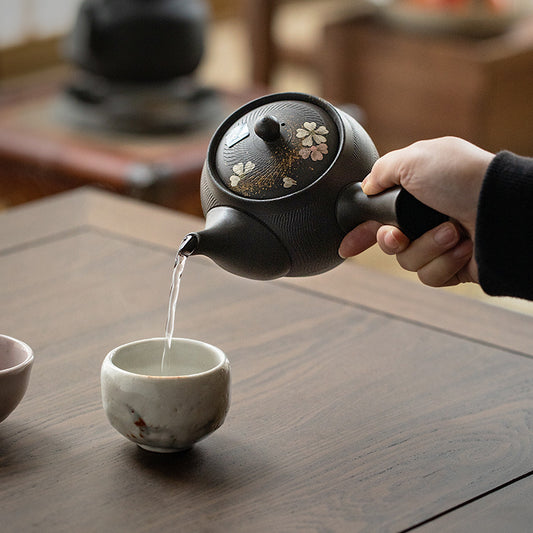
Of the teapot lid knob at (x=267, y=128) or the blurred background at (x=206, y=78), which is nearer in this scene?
the teapot lid knob at (x=267, y=128)

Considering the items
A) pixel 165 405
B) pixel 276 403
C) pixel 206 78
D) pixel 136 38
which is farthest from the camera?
pixel 206 78

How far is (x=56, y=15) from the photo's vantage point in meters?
3.76

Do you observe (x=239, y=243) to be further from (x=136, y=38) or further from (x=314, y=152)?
(x=136, y=38)

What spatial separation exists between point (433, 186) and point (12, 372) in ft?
1.15

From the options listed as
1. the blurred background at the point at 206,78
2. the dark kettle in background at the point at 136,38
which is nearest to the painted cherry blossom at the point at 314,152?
the blurred background at the point at 206,78

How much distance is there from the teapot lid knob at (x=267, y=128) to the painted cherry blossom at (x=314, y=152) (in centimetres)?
2

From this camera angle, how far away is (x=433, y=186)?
2.66ft

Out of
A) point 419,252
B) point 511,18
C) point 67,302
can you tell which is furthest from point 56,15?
point 419,252

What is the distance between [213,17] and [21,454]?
4.16m

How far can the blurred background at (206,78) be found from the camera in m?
2.16

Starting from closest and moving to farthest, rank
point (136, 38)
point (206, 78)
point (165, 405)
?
point (165, 405)
point (136, 38)
point (206, 78)

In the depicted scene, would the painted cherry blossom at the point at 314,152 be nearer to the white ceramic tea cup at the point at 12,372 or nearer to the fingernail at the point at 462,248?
the fingernail at the point at 462,248

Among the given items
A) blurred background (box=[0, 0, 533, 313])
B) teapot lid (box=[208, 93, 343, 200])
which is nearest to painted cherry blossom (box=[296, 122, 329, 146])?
teapot lid (box=[208, 93, 343, 200])

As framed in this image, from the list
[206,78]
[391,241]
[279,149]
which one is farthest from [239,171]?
[206,78]
